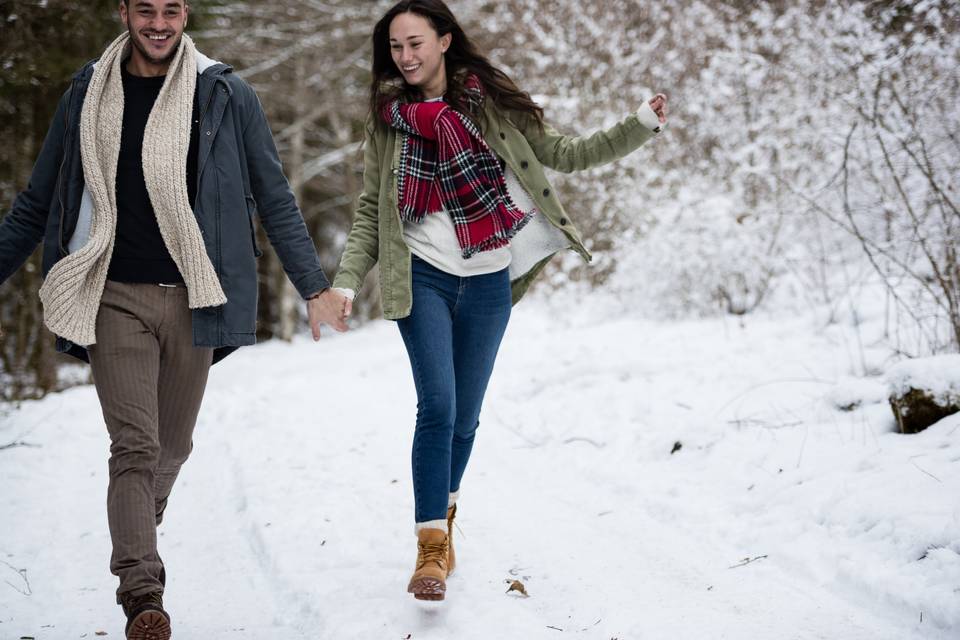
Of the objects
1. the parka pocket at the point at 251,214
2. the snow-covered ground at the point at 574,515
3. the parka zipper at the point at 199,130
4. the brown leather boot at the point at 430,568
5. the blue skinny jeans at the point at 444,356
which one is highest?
the parka zipper at the point at 199,130

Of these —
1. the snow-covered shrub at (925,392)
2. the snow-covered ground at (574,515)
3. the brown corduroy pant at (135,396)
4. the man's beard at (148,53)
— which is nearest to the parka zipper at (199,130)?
the man's beard at (148,53)

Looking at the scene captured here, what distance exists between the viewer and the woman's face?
3.04 metres

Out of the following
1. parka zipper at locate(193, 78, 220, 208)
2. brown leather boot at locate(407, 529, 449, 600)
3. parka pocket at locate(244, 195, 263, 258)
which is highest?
parka zipper at locate(193, 78, 220, 208)

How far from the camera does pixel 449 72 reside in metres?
3.22

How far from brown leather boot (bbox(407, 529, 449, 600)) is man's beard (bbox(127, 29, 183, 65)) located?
1.76m

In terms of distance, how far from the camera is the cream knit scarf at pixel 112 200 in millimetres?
2555

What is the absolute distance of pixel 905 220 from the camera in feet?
20.8

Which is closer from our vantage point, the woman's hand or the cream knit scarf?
the cream knit scarf

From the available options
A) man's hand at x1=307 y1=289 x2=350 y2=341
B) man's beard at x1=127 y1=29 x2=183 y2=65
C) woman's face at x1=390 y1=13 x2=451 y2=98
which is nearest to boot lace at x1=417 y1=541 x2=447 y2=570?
man's hand at x1=307 y1=289 x2=350 y2=341

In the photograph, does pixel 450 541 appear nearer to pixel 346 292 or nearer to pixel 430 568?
pixel 430 568

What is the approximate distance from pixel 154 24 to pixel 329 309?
1040mm

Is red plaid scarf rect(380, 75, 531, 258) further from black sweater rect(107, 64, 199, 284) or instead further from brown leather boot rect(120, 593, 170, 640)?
brown leather boot rect(120, 593, 170, 640)

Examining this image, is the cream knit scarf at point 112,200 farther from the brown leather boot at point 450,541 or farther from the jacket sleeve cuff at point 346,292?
the brown leather boot at point 450,541

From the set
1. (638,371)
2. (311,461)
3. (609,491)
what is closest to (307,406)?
(311,461)
